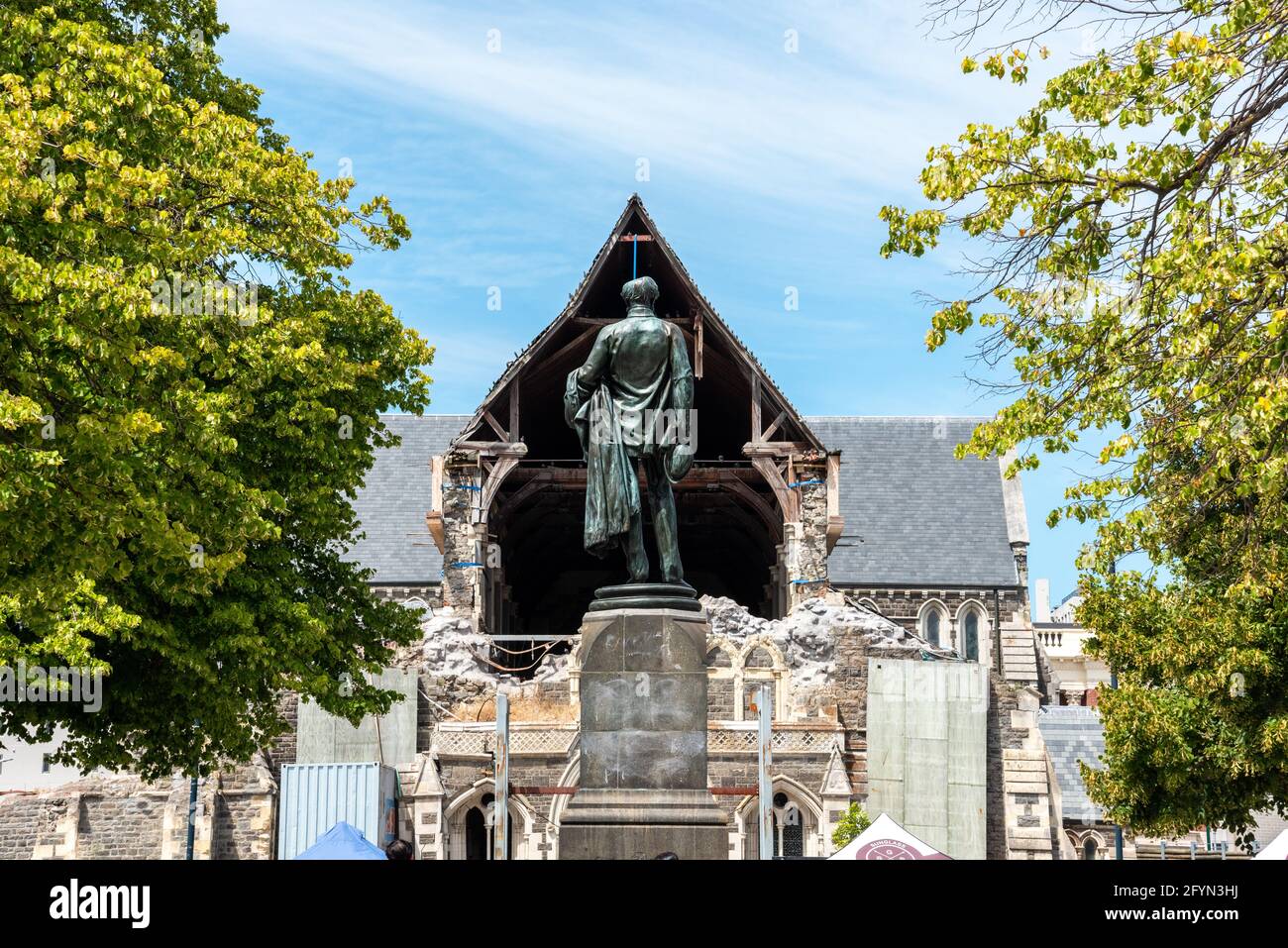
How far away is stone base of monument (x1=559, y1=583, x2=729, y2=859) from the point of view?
9.68m

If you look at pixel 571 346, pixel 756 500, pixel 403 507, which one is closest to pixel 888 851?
pixel 571 346

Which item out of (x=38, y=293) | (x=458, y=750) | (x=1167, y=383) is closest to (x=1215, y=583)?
(x=1167, y=383)

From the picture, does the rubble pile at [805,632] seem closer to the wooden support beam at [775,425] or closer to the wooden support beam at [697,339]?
the wooden support beam at [775,425]

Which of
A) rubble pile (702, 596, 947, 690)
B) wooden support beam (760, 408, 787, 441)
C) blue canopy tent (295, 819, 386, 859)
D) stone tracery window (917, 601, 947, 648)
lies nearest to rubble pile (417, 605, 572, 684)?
rubble pile (702, 596, 947, 690)

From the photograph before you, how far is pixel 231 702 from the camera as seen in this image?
55.8ft

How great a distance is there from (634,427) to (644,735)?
2320 mm

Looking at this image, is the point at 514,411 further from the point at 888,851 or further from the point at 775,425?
the point at 888,851

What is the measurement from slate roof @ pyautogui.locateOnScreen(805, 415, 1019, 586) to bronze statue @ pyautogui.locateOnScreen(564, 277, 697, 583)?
113 ft

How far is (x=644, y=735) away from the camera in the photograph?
33.0 feet

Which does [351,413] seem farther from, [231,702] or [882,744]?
[882,744]

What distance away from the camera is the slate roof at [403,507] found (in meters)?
44.5

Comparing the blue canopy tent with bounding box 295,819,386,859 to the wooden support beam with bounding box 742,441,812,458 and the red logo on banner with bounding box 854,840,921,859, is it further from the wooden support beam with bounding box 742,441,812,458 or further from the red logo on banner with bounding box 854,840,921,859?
the wooden support beam with bounding box 742,441,812,458

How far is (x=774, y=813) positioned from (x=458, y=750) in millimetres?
6083

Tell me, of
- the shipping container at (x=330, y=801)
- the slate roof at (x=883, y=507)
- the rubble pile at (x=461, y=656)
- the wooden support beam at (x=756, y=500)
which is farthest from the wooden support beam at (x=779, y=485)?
the slate roof at (x=883, y=507)
